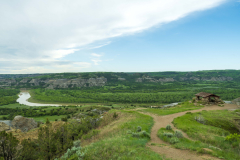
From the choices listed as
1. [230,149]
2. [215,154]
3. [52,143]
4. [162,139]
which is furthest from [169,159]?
[52,143]

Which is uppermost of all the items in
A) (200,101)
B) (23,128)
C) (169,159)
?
(169,159)

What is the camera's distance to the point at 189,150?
36.7ft

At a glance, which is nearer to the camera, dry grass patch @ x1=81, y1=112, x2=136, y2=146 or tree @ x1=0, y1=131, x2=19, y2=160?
tree @ x1=0, y1=131, x2=19, y2=160

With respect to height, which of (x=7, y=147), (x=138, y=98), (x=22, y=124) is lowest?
(x=138, y=98)

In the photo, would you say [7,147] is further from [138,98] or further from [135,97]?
[135,97]

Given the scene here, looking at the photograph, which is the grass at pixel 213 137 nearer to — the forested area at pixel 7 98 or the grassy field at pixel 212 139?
the grassy field at pixel 212 139

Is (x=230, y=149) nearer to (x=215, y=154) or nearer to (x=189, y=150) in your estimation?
(x=215, y=154)

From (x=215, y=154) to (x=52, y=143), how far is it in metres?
16.6

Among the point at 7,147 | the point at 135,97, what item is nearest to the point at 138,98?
the point at 135,97

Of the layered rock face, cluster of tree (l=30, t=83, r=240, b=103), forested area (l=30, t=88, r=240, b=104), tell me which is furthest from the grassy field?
cluster of tree (l=30, t=83, r=240, b=103)

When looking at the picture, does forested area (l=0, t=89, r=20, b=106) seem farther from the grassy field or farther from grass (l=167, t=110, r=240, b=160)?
grass (l=167, t=110, r=240, b=160)

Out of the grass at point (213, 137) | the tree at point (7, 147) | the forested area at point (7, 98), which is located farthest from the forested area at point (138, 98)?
the tree at point (7, 147)

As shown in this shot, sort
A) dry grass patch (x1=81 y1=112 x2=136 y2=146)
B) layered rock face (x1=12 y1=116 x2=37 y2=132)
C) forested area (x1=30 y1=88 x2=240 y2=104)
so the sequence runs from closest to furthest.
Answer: dry grass patch (x1=81 y1=112 x2=136 y2=146) → layered rock face (x1=12 y1=116 x2=37 y2=132) → forested area (x1=30 y1=88 x2=240 y2=104)

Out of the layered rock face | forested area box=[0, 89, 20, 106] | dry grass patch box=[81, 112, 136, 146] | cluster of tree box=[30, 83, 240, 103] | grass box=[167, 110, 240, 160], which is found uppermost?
grass box=[167, 110, 240, 160]
